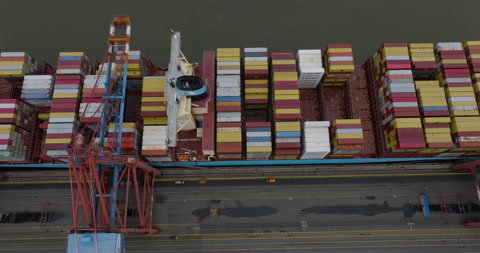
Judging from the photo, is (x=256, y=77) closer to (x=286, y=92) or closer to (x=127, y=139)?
(x=286, y=92)

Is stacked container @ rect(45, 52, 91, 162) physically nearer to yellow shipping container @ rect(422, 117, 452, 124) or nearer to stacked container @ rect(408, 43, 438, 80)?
yellow shipping container @ rect(422, 117, 452, 124)

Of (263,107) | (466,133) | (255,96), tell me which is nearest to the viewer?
(466,133)

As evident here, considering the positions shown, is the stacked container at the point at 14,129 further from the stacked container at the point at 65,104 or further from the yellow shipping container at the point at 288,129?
the yellow shipping container at the point at 288,129

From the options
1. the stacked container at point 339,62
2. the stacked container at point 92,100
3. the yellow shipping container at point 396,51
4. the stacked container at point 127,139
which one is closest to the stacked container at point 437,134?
the yellow shipping container at point 396,51

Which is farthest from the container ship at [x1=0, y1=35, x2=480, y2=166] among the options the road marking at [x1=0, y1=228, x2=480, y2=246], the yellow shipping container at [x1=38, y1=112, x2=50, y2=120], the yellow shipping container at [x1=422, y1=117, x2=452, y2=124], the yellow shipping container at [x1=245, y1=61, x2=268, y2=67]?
the road marking at [x1=0, y1=228, x2=480, y2=246]

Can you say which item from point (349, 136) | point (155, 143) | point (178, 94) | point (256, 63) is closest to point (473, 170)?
point (349, 136)

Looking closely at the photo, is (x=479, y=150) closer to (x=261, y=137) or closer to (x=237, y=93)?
(x=261, y=137)
